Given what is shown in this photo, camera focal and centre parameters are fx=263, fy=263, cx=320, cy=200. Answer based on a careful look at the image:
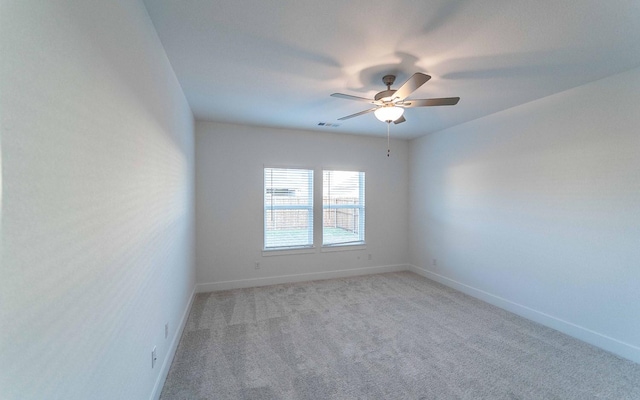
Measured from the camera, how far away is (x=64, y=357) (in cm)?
83

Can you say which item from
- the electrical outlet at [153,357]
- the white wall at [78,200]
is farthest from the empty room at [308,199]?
the electrical outlet at [153,357]

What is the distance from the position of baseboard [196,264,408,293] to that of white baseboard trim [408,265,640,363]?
47.1 inches

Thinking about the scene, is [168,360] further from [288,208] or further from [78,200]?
[288,208]

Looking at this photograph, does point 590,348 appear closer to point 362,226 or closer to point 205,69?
point 362,226

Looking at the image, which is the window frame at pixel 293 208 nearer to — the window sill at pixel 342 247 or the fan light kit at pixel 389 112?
the window sill at pixel 342 247

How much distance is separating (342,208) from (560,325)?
3.25m

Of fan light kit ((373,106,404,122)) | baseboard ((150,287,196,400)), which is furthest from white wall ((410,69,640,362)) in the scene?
baseboard ((150,287,196,400))

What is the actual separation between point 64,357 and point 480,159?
450 centimetres

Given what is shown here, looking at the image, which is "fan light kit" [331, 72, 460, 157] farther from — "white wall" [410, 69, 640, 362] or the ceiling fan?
"white wall" [410, 69, 640, 362]

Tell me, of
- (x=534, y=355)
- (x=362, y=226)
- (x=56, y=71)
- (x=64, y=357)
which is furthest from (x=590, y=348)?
(x=56, y=71)

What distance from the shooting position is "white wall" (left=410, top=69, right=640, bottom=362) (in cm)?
246

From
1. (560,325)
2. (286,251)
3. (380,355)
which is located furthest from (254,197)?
(560,325)

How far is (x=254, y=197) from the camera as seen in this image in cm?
432

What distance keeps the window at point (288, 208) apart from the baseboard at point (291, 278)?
0.52 m
